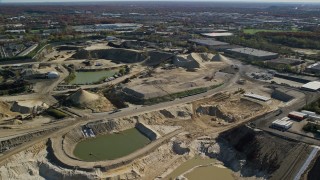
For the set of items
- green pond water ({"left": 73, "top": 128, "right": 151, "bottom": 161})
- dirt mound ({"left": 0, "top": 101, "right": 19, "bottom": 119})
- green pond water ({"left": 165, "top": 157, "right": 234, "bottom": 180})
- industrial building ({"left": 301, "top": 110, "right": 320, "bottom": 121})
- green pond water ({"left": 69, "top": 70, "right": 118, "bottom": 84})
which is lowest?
green pond water ({"left": 165, "top": 157, "right": 234, "bottom": 180})

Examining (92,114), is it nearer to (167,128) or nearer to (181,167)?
(167,128)

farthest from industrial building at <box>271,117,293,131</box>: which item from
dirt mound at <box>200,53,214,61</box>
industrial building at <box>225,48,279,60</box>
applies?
industrial building at <box>225,48,279,60</box>

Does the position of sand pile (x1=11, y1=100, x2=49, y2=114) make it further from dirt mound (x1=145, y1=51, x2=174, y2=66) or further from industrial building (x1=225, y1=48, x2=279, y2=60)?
industrial building (x1=225, y1=48, x2=279, y2=60)

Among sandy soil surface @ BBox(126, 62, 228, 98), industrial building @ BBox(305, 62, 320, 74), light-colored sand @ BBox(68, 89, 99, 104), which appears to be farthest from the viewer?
industrial building @ BBox(305, 62, 320, 74)

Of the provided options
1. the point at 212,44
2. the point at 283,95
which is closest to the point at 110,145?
the point at 283,95

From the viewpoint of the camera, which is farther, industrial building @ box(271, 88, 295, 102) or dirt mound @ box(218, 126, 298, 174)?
industrial building @ box(271, 88, 295, 102)

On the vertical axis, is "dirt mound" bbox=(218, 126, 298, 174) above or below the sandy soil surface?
below

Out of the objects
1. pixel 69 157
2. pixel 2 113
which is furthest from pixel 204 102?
pixel 2 113

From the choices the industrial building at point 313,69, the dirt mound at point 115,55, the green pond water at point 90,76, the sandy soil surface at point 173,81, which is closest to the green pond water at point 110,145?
the sandy soil surface at point 173,81
